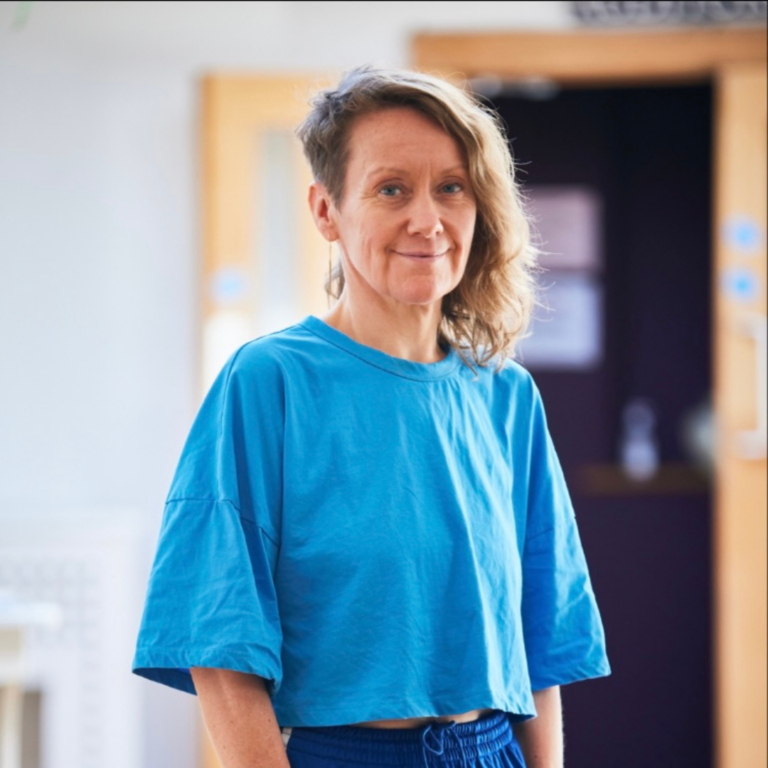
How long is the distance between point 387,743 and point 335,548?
17 cm

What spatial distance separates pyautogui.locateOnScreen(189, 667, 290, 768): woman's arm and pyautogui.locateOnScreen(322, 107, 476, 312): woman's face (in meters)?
0.37

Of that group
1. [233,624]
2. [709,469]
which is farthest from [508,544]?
[709,469]

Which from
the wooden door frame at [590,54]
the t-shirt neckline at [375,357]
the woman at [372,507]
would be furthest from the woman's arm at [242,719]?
the wooden door frame at [590,54]

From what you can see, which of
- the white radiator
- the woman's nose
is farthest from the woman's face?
the white radiator

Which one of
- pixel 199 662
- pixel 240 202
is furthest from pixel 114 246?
pixel 199 662

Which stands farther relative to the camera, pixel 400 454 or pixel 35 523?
pixel 35 523

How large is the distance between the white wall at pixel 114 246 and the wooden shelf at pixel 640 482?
1.68 m

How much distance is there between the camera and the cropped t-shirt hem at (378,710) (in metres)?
0.99

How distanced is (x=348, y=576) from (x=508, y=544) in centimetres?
18

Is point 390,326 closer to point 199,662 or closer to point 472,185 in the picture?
point 472,185

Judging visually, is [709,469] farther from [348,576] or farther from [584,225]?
[348,576]

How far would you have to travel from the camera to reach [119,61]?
10.2 feet

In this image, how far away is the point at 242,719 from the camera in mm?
978

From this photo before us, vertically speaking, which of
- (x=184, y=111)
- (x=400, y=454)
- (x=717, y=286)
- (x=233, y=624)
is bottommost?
(x=233, y=624)
